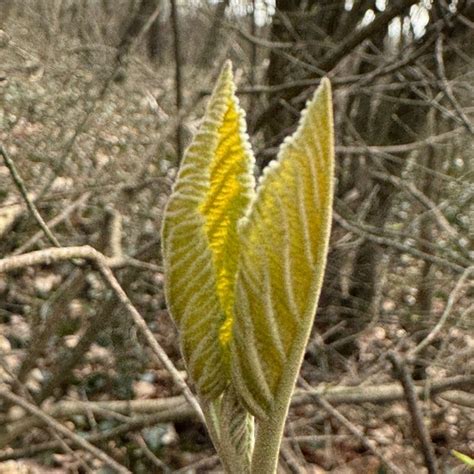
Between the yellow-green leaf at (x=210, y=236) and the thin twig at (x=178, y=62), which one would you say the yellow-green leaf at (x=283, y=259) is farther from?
the thin twig at (x=178, y=62)

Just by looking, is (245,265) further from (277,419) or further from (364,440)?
(364,440)

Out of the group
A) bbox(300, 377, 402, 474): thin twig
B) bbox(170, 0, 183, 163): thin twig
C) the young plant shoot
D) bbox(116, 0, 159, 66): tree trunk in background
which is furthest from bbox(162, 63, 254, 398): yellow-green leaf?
bbox(116, 0, 159, 66): tree trunk in background

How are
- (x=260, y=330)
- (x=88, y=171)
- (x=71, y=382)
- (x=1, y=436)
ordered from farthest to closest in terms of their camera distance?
1. (x=88, y=171)
2. (x=71, y=382)
3. (x=1, y=436)
4. (x=260, y=330)

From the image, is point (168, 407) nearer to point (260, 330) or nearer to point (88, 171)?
point (88, 171)

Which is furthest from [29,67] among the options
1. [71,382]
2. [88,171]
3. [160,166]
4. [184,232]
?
[184,232]

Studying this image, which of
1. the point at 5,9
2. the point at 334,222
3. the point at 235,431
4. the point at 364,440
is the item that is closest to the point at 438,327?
the point at 364,440

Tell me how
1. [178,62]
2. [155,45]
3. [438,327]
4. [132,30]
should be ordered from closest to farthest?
[438,327] < [178,62] < [132,30] < [155,45]

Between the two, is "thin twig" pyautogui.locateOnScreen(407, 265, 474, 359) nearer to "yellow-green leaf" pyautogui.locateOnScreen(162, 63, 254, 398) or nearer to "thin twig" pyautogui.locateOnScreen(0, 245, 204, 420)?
"thin twig" pyautogui.locateOnScreen(0, 245, 204, 420)
